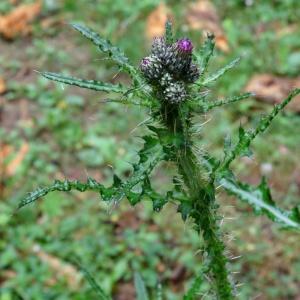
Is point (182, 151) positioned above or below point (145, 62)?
below

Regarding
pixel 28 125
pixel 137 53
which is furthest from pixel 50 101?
pixel 137 53

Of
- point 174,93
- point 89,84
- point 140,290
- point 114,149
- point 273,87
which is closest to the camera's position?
point 174,93

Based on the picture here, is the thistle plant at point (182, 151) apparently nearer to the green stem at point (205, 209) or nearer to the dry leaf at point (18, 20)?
the green stem at point (205, 209)

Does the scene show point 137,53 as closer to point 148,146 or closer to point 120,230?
point 120,230

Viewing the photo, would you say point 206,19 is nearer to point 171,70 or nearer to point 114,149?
point 114,149

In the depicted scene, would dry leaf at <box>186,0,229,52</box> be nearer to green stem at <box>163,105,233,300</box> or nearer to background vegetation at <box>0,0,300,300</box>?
background vegetation at <box>0,0,300,300</box>

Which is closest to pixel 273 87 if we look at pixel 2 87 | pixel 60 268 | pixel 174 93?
pixel 60 268

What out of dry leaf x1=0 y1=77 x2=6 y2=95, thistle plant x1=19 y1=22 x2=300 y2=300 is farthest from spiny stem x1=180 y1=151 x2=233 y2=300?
dry leaf x1=0 y1=77 x2=6 y2=95
